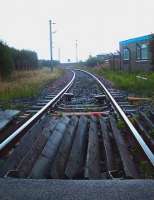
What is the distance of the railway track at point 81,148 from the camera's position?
6012 millimetres

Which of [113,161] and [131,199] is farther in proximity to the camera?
[113,161]

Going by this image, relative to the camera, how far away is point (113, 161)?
21.9 ft

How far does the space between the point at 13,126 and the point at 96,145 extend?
2.95 metres

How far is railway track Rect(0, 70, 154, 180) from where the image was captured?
6012 mm

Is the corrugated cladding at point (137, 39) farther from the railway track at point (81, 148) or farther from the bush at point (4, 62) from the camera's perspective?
the railway track at point (81, 148)

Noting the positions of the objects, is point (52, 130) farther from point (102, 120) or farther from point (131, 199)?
point (131, 199)

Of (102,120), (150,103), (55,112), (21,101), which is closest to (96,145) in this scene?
(102,120)

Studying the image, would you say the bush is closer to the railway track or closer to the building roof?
the building roof

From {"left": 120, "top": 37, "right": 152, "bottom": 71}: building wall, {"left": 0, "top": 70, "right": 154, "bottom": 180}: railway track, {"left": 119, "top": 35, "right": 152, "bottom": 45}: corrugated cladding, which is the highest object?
{"left": 119, "top": 35, "right": 152, "bottom": 45}: corrugated cladding

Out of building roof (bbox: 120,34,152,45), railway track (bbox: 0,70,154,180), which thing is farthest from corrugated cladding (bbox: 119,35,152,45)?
railway track (bbox: 0,70,154,180)

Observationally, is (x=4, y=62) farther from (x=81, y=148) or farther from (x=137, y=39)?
(x=81, y=148)

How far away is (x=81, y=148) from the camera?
24.4 feet

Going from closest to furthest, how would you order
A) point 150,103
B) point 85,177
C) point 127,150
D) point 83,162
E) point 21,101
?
point 85,177 < point 83,162 < point 127,150 < point 150,103 < point 21,101

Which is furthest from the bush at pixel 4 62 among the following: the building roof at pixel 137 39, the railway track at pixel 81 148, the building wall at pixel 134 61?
the railway track at pixel 81 148
